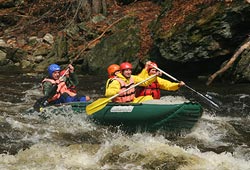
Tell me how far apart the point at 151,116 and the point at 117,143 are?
0.86 meters

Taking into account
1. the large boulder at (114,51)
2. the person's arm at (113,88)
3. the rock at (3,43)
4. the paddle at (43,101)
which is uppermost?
the rock at (3,43)

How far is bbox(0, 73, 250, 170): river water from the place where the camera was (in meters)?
6.60

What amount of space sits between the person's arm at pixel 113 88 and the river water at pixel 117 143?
686 millimetres

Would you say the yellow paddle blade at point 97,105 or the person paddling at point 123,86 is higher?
the person paddling at point 123,86

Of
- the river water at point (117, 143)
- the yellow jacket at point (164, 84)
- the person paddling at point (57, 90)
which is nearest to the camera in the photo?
the river water at point (117, 143)

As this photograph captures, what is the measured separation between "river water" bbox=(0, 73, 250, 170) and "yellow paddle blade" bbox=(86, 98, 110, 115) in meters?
0.24

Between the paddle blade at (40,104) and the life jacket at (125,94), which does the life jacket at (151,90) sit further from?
the paddle blade at (40,104)

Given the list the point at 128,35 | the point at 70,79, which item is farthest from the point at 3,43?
the point at 70,79

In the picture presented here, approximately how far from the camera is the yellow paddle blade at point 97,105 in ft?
28.0

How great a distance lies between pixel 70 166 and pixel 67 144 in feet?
3.86

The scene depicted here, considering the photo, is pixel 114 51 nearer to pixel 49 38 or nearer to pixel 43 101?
pixel 49 38

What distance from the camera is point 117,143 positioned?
7.52 m

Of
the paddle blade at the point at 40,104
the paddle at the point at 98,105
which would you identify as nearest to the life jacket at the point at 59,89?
the paddle blade at the point at 40,104

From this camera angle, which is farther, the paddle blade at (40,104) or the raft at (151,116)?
the paddle blade at (40,104)
